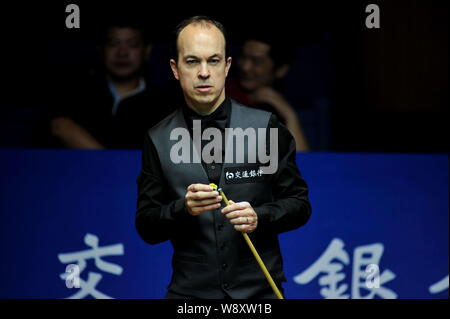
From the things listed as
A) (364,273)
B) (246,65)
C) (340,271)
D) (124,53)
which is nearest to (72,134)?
(124,53)

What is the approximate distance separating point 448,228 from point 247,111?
5.83 ft

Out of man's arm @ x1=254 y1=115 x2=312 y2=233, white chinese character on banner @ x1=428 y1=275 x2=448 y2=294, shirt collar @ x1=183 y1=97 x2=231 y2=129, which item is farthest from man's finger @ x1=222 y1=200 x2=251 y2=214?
white chinese character on banner @ x1=428 y1=275 x2=448 y2=294

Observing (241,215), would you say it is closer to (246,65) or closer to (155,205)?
(155,205)

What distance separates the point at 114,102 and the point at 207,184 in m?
1.65

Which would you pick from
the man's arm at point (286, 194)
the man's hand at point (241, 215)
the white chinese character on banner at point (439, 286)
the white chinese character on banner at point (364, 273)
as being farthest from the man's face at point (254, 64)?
the man's hand at point (241, 215)

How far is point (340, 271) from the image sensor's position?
11.2 feet

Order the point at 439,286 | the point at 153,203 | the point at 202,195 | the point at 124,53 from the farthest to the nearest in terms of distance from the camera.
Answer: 1. the point at 124,53
2. the point at 439,286
3. the point at 153,203
4. the point at 202,195

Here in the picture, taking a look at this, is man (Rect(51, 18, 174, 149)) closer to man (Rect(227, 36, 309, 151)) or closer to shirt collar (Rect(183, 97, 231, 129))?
man (Rect(227, 36, 309, 151))

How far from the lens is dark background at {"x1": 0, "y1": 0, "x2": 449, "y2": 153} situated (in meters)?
3.64

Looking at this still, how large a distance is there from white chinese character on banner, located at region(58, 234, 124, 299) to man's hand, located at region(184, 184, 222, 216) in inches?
60.0

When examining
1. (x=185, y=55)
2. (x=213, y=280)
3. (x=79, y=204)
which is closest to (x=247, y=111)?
(x=185, y=55)

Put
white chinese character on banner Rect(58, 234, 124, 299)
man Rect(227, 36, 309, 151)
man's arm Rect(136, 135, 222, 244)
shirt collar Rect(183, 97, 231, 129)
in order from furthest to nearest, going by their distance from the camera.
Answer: man Rect(227, 36, 309, 151)
white chinese character on banner Rect(58, 234, 124, 299)
shirt collar Rect(183, 97, 231, 129)
man's arm Rect(136, 135, 222, 244)

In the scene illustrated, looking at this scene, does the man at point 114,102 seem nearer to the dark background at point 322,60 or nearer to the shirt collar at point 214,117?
the dark background at point 322,60

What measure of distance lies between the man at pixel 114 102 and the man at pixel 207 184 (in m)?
1.36
